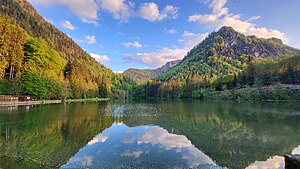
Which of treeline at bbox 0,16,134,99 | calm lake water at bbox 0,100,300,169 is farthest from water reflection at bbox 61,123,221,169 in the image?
treeline at bbox 0,16,134,99

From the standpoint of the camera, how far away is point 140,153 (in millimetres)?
13375

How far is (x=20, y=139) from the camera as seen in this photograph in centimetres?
1566

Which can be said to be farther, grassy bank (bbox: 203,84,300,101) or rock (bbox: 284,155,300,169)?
grassy bank (bbox: 203,84,300,101)

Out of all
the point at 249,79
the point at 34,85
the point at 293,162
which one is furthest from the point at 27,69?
the point at 249,79

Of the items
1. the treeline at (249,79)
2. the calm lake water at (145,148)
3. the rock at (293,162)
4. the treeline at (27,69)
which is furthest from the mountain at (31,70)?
the treeline at (249,79)

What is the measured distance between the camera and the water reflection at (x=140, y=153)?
11.1 m

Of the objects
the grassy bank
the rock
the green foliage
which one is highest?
the green foliage

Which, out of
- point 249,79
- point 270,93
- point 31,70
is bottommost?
point 270,93

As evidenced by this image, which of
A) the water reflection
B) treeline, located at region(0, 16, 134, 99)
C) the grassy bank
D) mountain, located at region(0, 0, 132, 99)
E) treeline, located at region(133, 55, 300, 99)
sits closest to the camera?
the water reflection

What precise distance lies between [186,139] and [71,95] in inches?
2701

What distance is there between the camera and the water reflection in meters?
11.1

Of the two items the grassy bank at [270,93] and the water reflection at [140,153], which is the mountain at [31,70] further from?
the grassy bank at [270,93]

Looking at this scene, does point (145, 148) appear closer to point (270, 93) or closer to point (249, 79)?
point (270, 93)

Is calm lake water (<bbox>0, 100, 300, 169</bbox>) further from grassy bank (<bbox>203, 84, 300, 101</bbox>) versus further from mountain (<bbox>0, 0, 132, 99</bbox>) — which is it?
grassy bank (<bbox>203, 84, 300, 101</bbox>)
